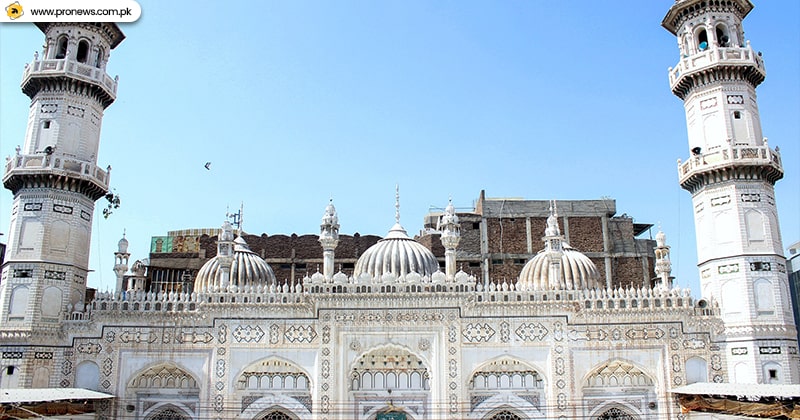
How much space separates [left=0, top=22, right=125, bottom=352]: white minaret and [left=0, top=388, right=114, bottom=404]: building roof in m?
2.01

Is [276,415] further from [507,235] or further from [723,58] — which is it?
[507,235]

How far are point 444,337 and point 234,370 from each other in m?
7.63

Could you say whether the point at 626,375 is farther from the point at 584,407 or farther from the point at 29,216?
the point at 29,216

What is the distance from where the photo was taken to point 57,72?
80.7 ft

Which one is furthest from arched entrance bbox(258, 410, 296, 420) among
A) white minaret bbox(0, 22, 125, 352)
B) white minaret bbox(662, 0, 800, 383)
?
white minaret bbox(662, 0, 800, 383)

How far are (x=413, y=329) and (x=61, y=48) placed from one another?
17.9 meters

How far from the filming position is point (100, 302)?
2378 cm

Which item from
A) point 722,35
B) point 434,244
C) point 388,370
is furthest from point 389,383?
point 434,244

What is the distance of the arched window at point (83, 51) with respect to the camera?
85.1 feet

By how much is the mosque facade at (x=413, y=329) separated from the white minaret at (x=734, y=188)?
0.07 meters

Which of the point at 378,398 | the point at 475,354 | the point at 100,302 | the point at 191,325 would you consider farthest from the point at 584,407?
the point at 100,302

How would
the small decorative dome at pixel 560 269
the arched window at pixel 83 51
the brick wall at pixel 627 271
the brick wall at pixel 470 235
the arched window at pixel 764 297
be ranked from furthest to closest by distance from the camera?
the brick wall at pixel 470 235, the brick wall at pixel 627 271, the arched window at pixel 83 51, the small decorative dome at pixel 560 269, the arched window at pixel 764 297

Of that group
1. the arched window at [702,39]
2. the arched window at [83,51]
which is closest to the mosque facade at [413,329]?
the arched window at [702,39]

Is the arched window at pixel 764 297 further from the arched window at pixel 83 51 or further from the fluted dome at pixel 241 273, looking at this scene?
the arched window at pixel 83 51
